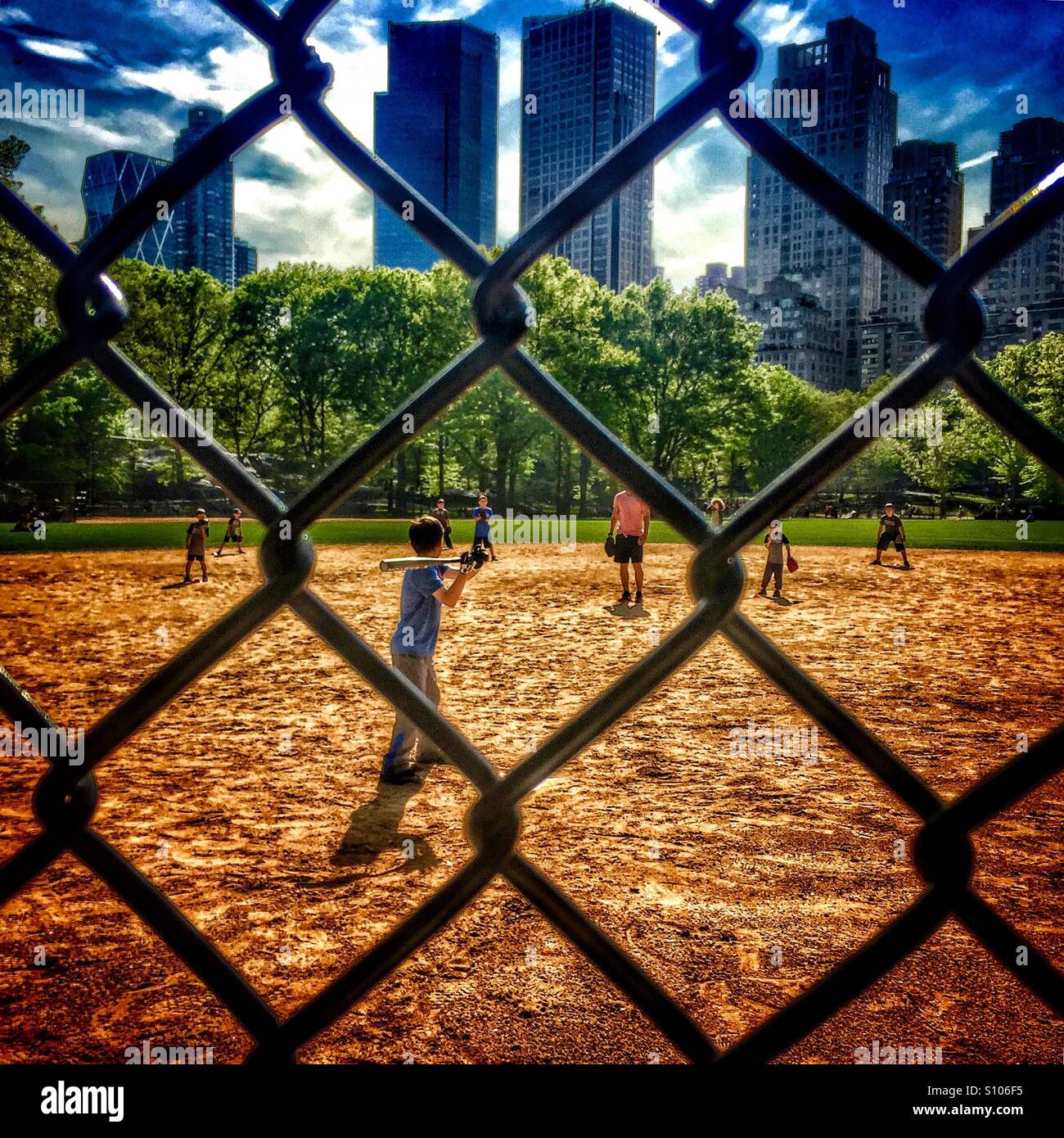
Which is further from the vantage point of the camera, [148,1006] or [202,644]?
[148,1006]

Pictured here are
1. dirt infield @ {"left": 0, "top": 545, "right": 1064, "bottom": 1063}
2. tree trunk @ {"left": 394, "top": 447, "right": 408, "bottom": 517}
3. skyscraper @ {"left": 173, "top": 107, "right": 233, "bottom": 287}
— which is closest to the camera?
dirt infield @ {"left": 0, "top": 545, "right": 1064, "bottom": 1063}

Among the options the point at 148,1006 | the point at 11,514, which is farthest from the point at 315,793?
the point at 11,514

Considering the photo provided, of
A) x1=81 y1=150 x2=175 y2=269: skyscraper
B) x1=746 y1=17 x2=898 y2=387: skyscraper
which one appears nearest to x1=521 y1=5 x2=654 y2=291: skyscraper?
x1=746 y1=17 x2=898 y2=387: skyscraper

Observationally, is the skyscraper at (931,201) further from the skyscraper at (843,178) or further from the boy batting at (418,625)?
the boy batting at (418,625)

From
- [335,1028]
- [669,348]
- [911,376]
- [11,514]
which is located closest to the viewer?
[911,376]

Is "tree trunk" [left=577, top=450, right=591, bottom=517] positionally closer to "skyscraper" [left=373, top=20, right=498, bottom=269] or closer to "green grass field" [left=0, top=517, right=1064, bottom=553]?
"green grass field" [left=0, top=517, right=1064, bottom=553]

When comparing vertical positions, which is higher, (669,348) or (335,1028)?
(669,348)

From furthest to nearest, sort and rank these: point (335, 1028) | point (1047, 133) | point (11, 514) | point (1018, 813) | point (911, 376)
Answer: point (1047, 133)
point (11, 514)
point (1018, 813)
point (335, 1028)
point (911, 376)
